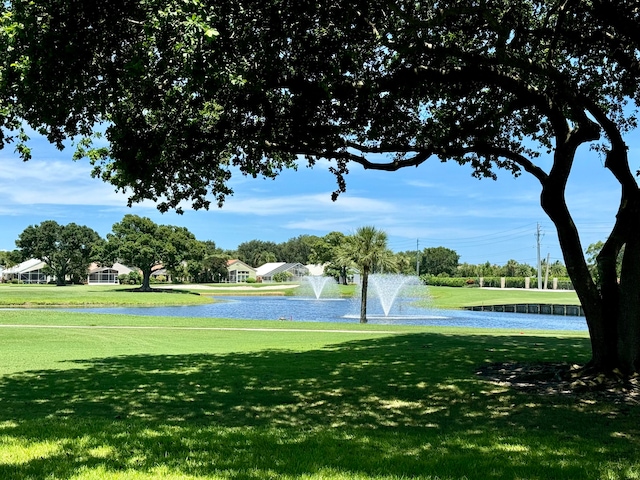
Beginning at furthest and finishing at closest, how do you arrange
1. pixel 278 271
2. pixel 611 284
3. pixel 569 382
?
pixel 278 271 → pixel 611 284 → pixel 569 382

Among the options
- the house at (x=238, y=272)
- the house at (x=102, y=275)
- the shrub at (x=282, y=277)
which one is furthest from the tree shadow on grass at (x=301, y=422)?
the house at (x=102, y=275)

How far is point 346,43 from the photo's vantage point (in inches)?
380

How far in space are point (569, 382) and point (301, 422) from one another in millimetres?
5237

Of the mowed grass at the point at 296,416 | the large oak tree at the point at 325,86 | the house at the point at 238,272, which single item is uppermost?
the large oak tree at the point at 325,86

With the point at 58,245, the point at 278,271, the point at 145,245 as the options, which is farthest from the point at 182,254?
the point at 278,271

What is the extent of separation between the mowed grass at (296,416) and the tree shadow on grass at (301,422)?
0.03 m

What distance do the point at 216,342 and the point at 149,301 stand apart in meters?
40.1

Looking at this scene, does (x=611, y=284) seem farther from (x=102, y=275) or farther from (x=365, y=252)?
(x=102, y=275)

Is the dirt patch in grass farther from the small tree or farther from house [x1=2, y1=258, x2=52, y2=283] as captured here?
house [x1=2, y1=258, x2=52, y2=283]

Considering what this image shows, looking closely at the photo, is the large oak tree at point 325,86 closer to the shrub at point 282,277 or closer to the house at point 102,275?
the shrub at point 282,277

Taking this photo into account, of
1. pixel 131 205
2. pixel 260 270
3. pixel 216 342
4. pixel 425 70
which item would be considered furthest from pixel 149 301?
pixel 260 270

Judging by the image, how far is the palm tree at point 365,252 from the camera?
Answer: 28031mm

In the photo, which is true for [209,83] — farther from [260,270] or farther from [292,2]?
[260,270]

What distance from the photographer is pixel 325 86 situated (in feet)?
27.8
